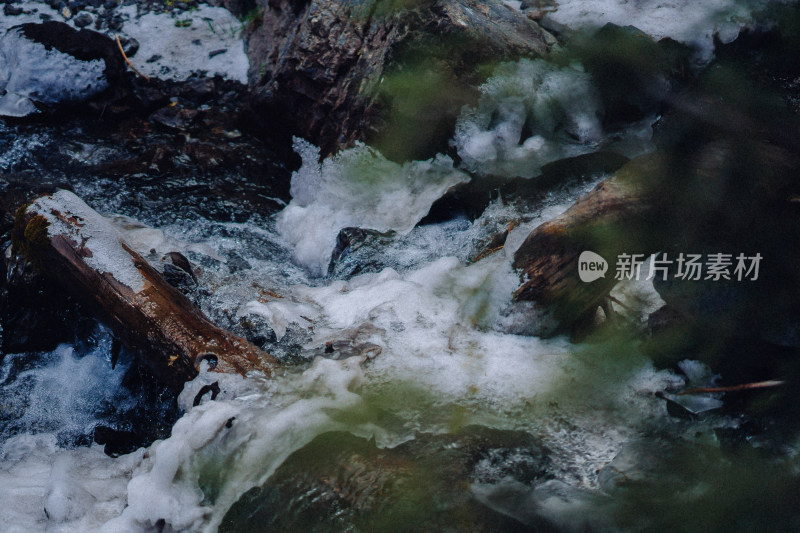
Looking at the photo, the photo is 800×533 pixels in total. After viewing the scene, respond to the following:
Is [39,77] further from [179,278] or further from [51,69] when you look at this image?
[179,278]

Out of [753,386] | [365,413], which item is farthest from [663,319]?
[365,413]

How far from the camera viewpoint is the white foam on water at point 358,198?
12.3ft

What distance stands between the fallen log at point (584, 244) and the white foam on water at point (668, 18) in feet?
5.19

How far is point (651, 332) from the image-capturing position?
8.06 ft

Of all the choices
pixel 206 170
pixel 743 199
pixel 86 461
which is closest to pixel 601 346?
Result: pixel 743 199

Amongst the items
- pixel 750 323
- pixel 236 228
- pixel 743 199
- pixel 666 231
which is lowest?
pixel 236 228

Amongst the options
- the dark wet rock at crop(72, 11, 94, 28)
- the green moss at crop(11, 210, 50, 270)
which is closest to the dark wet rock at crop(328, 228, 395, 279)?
the green moss at crop(11, 210, 50, 270)

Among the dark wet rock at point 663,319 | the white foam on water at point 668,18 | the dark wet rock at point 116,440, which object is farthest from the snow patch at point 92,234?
the white foam on water at point 668,18

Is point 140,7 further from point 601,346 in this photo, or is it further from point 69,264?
point 601,346

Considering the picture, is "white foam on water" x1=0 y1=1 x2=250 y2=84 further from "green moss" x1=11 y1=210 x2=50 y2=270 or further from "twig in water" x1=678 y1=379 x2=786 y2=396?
"twig in water" x1=678 y1=379 x2=786 y2=396

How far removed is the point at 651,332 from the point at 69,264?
8.17 feet

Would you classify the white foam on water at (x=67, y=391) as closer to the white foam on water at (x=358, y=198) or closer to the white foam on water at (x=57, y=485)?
the white foam on water at (x=57, y=485)

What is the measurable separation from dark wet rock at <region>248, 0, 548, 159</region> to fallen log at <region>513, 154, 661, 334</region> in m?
1.45

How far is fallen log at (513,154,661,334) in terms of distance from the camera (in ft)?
7.91
